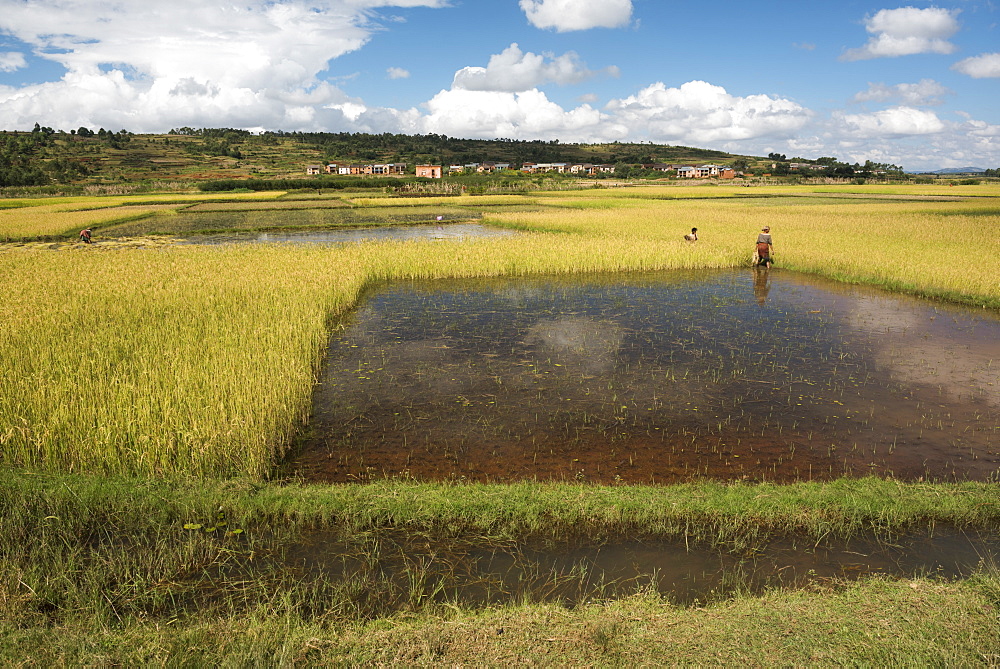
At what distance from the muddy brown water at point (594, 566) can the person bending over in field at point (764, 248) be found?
14.2m

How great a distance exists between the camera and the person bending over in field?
685 inches

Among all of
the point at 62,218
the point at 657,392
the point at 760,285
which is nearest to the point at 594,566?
the point at 657,392

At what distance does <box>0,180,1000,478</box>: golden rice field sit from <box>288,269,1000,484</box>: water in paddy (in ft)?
2.86

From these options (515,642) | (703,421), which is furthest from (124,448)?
(703,421)

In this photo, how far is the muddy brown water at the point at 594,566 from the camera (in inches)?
155

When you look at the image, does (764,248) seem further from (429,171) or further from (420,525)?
(429,171)

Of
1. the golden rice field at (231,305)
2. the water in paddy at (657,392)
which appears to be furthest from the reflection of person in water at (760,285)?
the golden rice field at (231,305)

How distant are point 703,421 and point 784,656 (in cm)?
415

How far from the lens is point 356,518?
189 inches

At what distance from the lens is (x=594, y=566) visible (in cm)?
424

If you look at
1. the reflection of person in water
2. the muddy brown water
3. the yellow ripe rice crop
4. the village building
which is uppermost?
the village building

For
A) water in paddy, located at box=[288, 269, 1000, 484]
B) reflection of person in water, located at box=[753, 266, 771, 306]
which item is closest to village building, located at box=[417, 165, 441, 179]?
reflection of person in water, located at box=[753, 266, 771, 306]

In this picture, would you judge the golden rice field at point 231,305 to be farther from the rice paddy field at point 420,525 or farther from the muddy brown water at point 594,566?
the muddy brown water at point 594,566

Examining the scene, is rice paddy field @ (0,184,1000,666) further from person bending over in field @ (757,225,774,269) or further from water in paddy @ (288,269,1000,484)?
person bending over in field @ (757,225,774,269)
